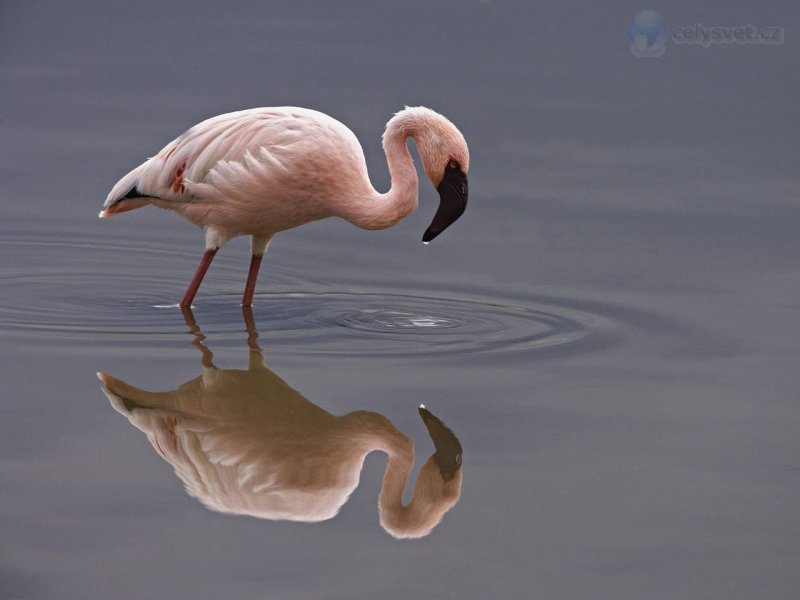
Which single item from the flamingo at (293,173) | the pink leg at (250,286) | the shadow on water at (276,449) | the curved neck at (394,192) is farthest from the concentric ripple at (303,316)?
the shadow on water at (276,449)

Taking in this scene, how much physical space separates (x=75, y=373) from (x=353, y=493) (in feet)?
6.11

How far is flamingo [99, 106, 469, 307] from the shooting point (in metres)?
7.79

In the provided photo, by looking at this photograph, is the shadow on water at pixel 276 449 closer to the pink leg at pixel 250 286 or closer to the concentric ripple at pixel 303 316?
the concentric ripple at pixel 303 316

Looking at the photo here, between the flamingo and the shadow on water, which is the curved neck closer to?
the flamingo

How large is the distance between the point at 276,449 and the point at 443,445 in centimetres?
68

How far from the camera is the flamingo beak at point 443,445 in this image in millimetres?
6164

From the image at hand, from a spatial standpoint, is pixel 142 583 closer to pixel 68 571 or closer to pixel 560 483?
pixel 68 571

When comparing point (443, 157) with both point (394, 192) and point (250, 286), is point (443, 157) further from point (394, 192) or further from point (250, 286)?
point (250, 286)

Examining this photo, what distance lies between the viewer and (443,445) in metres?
6.41

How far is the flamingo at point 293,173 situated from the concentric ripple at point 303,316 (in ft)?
1.38

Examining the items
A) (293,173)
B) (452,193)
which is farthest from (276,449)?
(293,173)

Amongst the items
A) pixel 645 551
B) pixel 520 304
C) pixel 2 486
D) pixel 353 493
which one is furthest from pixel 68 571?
pixel 520 304

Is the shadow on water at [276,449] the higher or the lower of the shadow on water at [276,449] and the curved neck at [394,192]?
the lower

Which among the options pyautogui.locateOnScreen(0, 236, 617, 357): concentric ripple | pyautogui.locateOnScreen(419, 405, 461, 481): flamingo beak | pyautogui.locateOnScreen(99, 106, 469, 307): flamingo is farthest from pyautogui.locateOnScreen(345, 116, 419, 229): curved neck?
pyautogui.locateOnScreen(419, 405, 461, 481): flamingo beak
